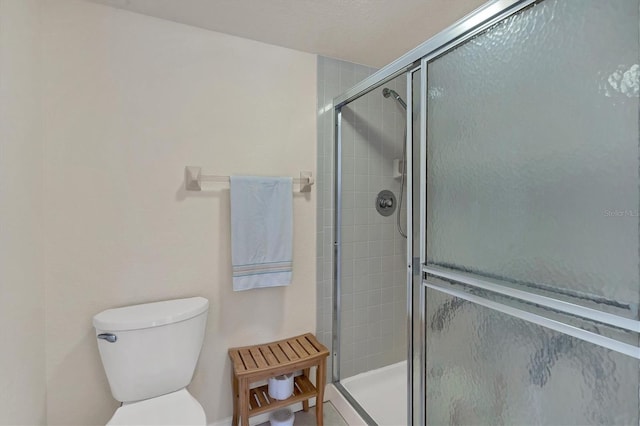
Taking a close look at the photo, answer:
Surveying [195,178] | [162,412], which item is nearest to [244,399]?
[162,412]

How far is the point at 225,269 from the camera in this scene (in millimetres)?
1610

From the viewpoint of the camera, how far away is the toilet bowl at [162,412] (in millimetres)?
1124

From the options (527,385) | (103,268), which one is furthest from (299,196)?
(527,385)

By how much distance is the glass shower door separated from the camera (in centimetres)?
67

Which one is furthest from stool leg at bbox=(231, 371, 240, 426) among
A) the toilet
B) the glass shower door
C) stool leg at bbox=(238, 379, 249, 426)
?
the glass shower door

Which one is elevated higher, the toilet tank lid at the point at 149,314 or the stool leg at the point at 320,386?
the toilet tank lid at the point at 149,314

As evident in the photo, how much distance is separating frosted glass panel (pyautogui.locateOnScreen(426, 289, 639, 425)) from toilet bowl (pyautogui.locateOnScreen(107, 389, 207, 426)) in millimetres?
947

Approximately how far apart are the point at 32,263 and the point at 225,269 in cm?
78

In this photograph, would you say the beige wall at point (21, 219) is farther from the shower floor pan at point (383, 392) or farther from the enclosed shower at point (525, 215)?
the shower floor pan at point (383, 392)

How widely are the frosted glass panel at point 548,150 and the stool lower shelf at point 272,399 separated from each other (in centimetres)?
102

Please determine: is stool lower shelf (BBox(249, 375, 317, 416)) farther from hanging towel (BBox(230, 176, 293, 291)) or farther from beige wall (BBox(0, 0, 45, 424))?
beige wall (BBox(0, 0, 45, 424))

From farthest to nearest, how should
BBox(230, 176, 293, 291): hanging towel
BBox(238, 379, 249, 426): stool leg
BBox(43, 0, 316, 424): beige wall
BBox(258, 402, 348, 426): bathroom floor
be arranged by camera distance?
BBox(258, 402, 348, 426): bathroom floor → BBox(230, 176, 293, 291): hanging towel → BBox(238, 379, 249, 426): stool leg → BBox(43, 0, 316, 424): beige wall

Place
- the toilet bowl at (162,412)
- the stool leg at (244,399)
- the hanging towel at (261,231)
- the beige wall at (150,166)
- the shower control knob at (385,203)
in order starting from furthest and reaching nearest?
1. the shower control knob at (385,203)
2. the hanging towel at (261,231)
3. the stool leg at (244,399)
4. the beige wall at (150,166)
5. the toilet bowl at (162,412)

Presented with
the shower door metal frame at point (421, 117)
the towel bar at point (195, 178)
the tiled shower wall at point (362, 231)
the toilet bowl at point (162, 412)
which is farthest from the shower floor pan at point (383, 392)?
the towel bar at point (195, 178)
